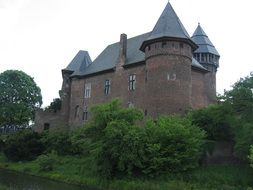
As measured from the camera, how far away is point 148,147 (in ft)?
89.4

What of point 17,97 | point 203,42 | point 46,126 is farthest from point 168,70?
point 17,97

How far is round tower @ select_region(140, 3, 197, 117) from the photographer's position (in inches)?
1369

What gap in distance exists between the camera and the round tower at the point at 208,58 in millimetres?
44562

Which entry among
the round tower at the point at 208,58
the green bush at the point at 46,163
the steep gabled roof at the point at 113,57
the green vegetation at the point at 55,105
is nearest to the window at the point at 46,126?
the green vegetation at the point at 55,105

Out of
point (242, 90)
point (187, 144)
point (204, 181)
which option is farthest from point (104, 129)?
point (242, 90)

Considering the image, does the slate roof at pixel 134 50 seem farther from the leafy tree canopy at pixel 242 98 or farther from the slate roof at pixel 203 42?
the leafy tree canopy at pixel 242 98

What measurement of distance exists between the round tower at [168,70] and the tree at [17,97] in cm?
2524

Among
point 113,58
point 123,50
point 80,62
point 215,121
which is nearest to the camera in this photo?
point 215,121

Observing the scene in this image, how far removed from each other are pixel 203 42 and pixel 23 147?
24.9 meters

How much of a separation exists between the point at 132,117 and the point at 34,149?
16644mm

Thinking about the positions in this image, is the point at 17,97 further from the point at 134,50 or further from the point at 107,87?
the point at 134,50

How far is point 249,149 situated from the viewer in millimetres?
25391

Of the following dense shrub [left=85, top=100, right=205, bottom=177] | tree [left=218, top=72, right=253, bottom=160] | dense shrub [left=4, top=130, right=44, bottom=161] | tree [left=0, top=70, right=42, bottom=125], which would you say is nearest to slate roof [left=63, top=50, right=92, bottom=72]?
tree [left=0, top=70, right=42, bottom=125]

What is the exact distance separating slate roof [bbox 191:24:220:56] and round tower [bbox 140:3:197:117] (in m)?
12.3
